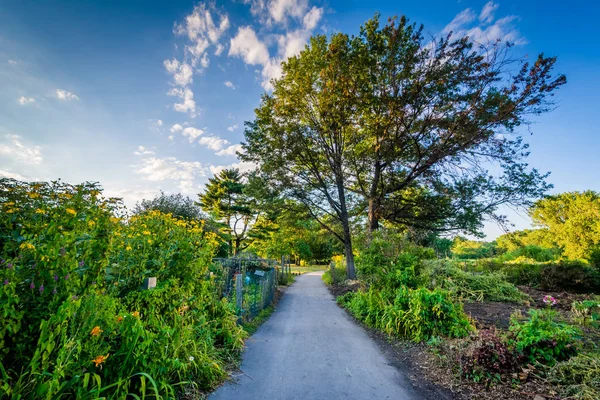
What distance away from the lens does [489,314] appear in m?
5.94

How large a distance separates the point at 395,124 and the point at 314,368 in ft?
33.4

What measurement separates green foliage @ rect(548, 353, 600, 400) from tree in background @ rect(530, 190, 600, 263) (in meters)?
21.8

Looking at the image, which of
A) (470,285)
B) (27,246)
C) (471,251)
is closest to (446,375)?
(27,246)

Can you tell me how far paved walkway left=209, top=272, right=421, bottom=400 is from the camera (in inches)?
126

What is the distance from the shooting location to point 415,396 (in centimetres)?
318

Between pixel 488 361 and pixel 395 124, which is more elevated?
pixel 395 124

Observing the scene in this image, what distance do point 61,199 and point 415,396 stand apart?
4.47 meters

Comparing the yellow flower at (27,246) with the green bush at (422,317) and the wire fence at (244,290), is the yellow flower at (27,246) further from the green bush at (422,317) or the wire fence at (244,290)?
the green bush at (422,317)

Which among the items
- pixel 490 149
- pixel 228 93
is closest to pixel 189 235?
pixel 228 93

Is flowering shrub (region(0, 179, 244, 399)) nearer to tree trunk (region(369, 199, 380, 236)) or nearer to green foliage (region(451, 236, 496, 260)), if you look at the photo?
tree trunk (region(369, 199, 380, 236))

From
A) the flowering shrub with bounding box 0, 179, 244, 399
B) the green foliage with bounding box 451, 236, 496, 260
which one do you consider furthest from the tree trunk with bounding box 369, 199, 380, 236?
the green foliage with bounding box 451, 236, 496, 260

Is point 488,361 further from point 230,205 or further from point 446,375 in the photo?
point 230,205

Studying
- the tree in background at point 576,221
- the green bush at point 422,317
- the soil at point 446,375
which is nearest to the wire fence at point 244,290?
the soil at point 446,375

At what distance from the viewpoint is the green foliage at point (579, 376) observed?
8.52 ft
